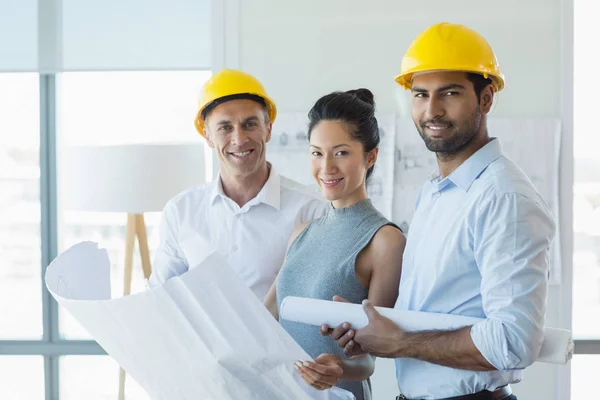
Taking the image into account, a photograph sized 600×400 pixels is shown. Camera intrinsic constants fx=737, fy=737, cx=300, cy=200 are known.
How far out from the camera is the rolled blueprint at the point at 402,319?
131 centimetres

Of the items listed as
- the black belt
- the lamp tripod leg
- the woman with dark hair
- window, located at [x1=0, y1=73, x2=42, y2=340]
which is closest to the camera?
the black belt

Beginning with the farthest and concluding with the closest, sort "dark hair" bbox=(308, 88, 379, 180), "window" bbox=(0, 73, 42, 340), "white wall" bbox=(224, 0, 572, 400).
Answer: "window" bbox=(0, 73, 42, 340) → "white wall" bbox=(224, 0, 572, 400) → "dark hair" bbox=(308, 88, 379, 180)

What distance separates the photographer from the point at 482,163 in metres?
1.45

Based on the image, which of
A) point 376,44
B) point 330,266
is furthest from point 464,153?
point 376,44

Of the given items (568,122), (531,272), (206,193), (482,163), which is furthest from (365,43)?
(531,272)

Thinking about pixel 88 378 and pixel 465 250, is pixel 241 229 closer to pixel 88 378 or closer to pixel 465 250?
pixel 465 250

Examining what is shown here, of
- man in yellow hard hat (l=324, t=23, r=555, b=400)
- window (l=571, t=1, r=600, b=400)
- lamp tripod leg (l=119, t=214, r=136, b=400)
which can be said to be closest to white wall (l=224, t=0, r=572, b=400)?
window (l=571, t=1, r=600, b=400)

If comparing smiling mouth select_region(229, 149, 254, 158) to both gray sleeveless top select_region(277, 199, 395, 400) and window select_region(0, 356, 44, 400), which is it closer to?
gray sleeveless top select_region(277, 199, 395, 400)

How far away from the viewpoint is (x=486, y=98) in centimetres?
152

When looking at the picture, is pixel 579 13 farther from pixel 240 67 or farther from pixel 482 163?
pixel 482 163

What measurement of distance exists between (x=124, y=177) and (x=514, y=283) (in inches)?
85.1

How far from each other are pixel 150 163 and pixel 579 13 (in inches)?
89.1

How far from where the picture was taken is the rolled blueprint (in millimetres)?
1312

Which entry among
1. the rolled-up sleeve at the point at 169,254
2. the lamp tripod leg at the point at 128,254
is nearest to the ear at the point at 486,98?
the rolled-up sleeve at the point at 169,254
